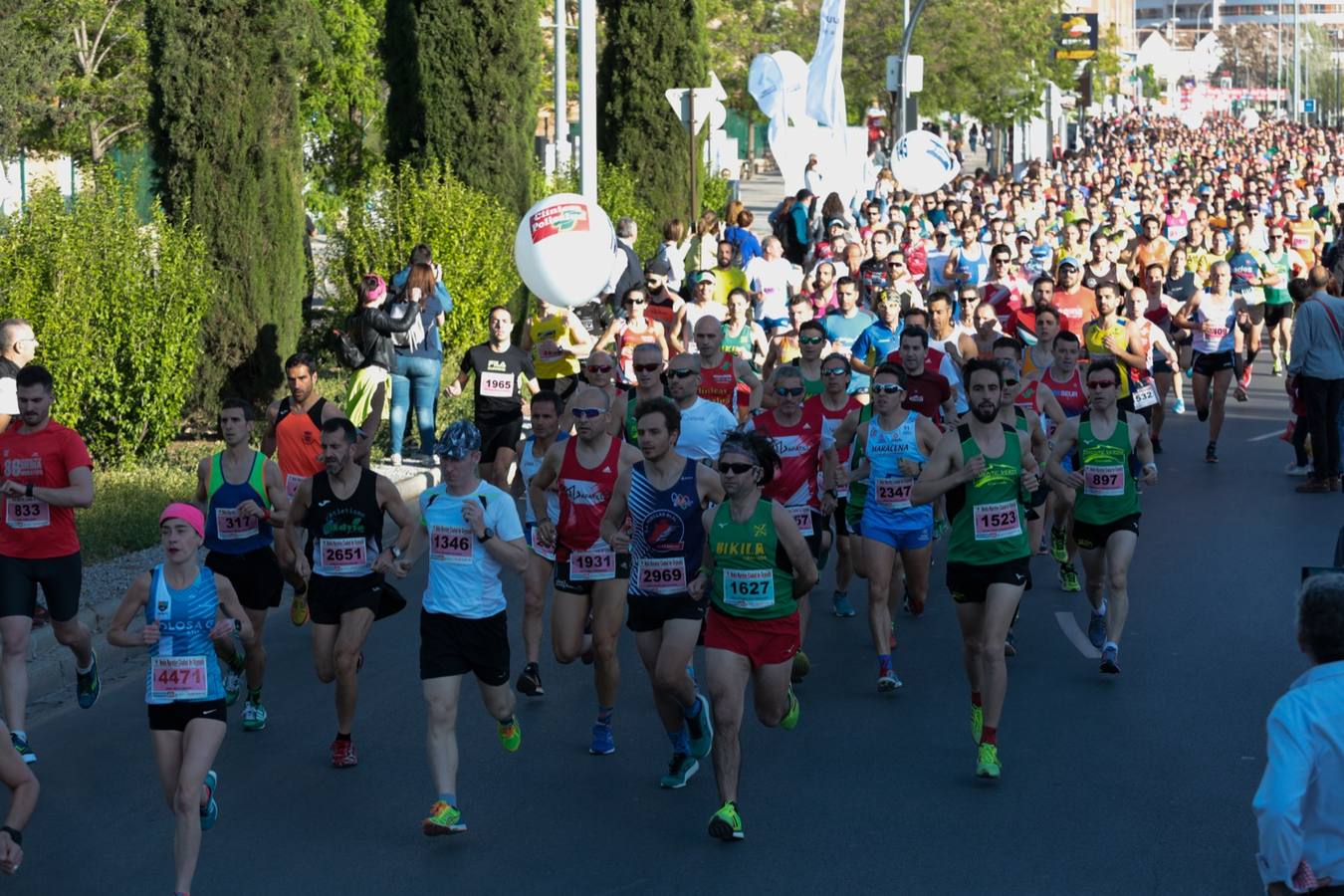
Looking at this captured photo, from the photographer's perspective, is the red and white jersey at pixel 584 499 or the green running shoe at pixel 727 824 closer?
the green running shoe at pixel 727 824

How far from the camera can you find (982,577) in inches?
352

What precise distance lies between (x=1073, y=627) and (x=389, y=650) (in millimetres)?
3922

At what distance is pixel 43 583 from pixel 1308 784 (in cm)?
647

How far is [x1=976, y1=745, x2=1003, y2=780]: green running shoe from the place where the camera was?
334 inches

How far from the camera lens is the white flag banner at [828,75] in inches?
1175

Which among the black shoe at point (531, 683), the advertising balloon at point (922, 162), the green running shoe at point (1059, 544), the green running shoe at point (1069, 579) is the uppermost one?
the advertising balloon at point (922, 162)

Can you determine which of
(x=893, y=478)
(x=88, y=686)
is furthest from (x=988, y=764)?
(x=88, y=686)

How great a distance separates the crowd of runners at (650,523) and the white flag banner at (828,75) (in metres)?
14.1

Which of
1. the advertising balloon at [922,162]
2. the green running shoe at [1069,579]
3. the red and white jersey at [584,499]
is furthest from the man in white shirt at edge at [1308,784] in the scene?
the advertising balloon at [922,162]

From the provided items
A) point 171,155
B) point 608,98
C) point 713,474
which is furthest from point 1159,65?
point 713,474

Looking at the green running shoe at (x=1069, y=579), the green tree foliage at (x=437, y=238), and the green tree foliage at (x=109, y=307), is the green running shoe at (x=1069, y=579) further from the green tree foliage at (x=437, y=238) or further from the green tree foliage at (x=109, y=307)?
the green tree foliage at (x=437, y=238)

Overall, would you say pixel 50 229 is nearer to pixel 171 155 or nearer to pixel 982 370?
pixel 171 155

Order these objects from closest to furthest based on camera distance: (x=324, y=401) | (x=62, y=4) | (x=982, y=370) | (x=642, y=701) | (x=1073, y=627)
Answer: (x=982, y=370)
(x=642, y=701)
(x=324, y=401)
(x=1073, y=627)
(x=62, y=4)

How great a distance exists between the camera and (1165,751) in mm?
8953
